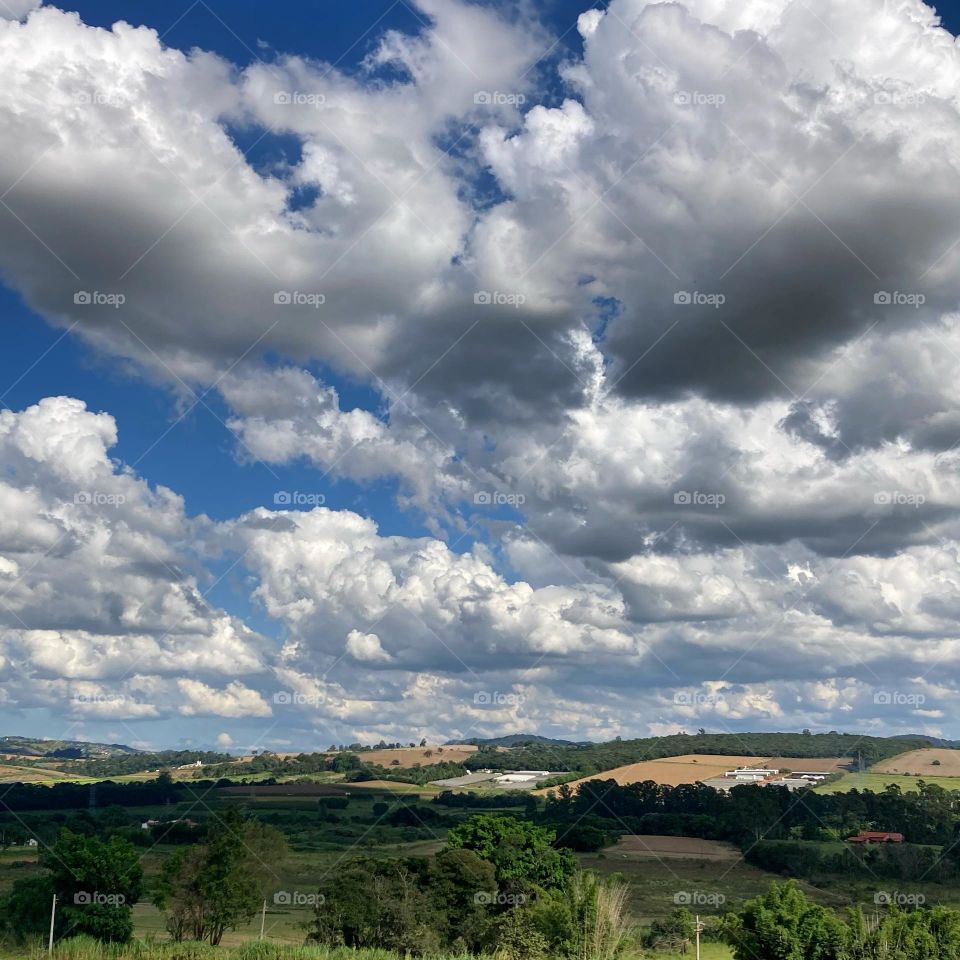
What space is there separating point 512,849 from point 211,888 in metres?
24.5

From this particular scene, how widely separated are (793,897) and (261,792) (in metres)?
151

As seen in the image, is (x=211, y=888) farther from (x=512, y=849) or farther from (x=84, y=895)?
(x=512, y=849)

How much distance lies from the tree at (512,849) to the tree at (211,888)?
17.8m

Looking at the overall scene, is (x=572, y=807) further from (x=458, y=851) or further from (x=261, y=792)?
(x=458, y=851)

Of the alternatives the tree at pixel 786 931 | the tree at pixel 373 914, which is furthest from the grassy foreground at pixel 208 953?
the tree at pixel 786 931

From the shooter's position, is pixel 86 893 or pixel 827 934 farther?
pixel 86 893

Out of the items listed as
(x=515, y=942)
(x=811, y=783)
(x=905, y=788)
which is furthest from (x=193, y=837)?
(x=905, y=788)

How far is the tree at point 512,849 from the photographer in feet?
252

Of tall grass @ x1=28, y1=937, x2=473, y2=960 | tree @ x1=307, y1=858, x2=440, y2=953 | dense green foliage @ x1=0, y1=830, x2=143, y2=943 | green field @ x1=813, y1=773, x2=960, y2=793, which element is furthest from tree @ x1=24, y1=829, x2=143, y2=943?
green field @ x1=813, y1=773, x2=960, y2=793

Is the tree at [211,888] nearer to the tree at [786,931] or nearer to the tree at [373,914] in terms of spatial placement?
the tree at [373,914]

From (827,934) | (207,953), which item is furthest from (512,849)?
(207,953)

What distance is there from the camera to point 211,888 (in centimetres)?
6531

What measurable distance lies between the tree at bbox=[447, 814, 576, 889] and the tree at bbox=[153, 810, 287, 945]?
17.8 meters

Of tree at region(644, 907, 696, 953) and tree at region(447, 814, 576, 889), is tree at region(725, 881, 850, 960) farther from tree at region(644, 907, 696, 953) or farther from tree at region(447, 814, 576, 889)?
tree at region(447, 814, 576, 889)
